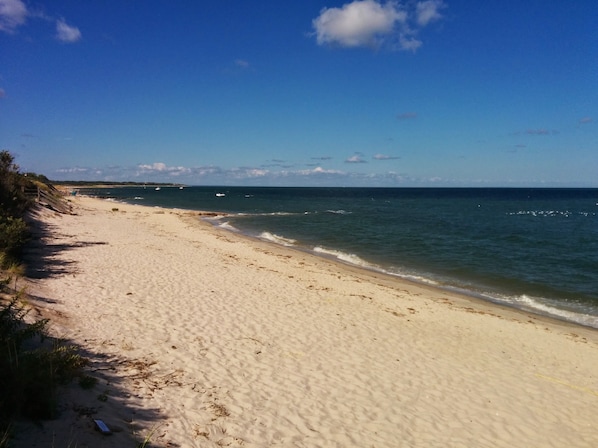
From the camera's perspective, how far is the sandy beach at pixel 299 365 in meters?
5.33

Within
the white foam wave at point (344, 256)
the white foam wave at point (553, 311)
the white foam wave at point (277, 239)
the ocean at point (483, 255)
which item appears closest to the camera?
the white foam wave at point (553, 311)

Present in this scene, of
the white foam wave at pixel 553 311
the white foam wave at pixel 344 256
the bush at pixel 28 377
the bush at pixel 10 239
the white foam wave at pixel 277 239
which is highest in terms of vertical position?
the bush at pixel 10 239

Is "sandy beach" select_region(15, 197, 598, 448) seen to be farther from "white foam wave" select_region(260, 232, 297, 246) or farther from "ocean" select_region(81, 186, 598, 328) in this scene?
"white foam wave" select_region(260, 232, 297, 246)

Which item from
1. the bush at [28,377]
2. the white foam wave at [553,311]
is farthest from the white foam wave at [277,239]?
the bush at [28,377]

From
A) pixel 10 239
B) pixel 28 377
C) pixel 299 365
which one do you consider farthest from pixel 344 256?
pixel 28 377

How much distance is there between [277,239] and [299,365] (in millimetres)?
22591

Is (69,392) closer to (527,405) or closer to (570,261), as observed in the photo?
(527,405)

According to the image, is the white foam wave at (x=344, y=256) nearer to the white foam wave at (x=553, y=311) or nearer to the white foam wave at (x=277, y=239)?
the white foam wave at (x=277, y=239)

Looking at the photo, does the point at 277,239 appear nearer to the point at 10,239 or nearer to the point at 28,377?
the point at 10,239

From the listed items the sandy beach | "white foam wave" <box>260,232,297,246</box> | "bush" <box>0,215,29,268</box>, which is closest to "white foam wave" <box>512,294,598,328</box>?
the sandy beach

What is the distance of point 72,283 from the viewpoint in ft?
36.6

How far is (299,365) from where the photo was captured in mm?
7598

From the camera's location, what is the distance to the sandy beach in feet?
17.5

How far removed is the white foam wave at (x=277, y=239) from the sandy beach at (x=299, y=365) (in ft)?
44.5
